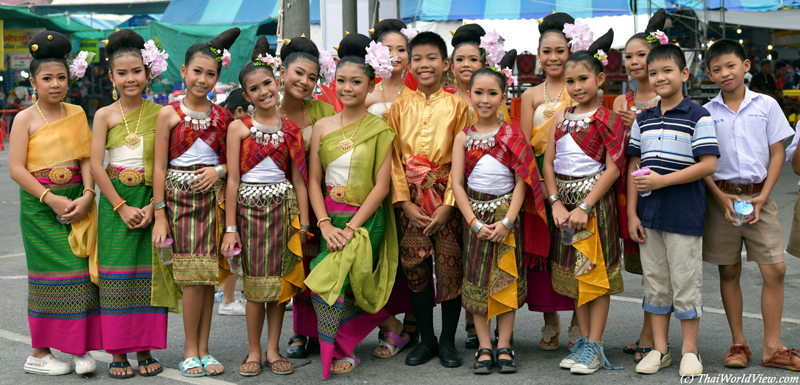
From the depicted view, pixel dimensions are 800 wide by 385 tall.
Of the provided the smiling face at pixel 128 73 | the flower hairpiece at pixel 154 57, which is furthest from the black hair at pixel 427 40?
the smiling face at pixel 128 73

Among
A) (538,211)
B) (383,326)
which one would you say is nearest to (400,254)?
(383,326)

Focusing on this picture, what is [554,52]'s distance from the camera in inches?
167

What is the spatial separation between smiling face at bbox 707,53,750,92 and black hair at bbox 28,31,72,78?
350 cm

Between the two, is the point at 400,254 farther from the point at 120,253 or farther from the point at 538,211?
the point at 120,253

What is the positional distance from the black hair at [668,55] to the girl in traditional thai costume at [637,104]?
33 centimetres

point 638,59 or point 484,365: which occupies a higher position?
point 638,59

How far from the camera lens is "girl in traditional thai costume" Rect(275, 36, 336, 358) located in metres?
4.02

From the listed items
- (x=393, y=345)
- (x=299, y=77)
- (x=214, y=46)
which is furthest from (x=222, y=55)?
(x=393, y=345)

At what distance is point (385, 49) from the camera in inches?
Result: 151

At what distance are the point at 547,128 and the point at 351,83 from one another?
3.80 feet

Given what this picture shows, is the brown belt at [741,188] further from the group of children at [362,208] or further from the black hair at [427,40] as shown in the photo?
the black hair at [427,40]

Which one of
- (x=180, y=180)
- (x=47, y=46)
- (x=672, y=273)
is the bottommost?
(x=672, y=273)

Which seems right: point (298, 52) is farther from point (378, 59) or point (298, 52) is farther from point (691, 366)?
point (691, 366)

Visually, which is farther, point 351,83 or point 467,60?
point 467,60
